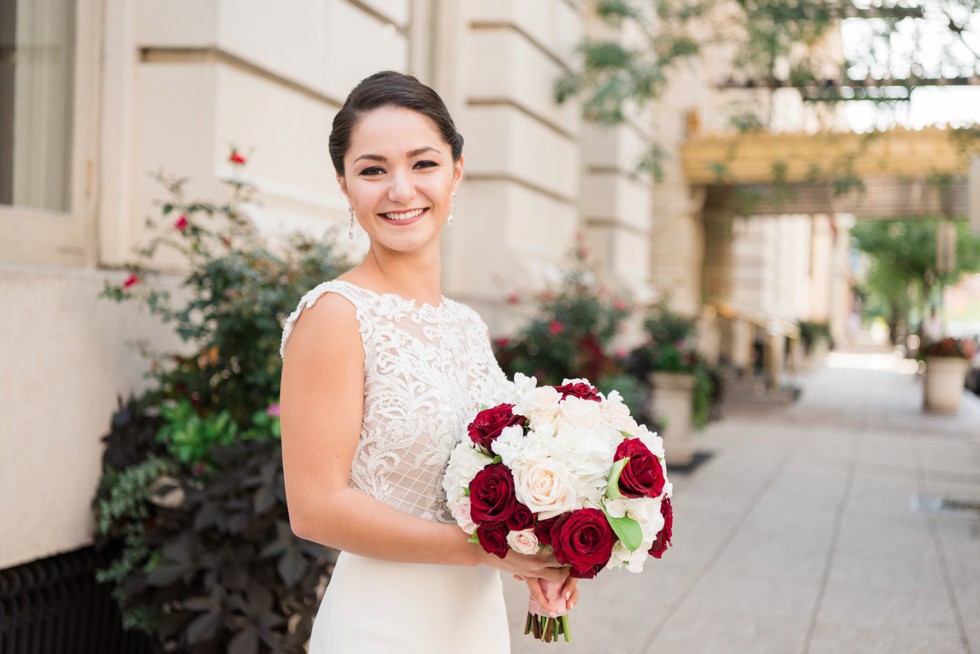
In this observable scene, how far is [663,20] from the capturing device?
1094cm

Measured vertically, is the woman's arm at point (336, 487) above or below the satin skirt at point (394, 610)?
above

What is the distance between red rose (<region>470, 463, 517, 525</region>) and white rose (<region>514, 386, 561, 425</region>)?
0.14 metres

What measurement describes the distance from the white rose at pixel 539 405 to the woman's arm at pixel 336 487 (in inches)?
10.8

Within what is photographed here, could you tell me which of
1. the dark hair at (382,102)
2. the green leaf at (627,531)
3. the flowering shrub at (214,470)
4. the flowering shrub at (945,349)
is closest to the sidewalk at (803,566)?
the flowering shrub at (214,470)

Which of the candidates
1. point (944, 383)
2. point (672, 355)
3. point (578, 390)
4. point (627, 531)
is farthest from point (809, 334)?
point (627, 531)

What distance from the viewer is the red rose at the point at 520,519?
6.09 feet

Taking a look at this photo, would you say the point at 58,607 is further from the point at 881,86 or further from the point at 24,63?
the point at 881,86

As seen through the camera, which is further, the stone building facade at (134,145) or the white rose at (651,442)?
the stone building facade at (134,145)

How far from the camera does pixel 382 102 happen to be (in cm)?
211

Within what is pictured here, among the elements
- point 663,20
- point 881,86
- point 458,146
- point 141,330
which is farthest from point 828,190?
point 458,146

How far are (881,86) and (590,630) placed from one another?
5606 mm

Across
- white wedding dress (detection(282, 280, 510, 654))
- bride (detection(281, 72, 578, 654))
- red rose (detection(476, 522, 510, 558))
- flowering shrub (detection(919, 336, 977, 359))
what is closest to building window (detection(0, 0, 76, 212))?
bride (detection(281, 72, 578, 654))

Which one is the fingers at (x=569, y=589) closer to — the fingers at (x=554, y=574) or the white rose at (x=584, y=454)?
the fingers at (x=554, y=574)

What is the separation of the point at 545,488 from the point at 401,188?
0.72 meters
